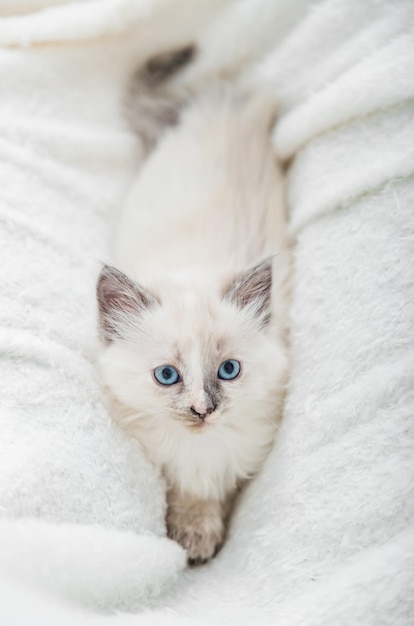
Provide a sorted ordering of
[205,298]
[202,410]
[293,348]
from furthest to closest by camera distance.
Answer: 1. [293,348]
2. [205,298]
3. [202,410]

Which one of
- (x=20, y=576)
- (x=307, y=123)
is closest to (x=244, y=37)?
(x=307, y=123)

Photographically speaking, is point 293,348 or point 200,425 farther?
point 293,348

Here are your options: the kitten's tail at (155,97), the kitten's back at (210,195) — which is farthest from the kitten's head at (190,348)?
the kitten's tail at (155,97)

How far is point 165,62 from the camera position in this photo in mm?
1716

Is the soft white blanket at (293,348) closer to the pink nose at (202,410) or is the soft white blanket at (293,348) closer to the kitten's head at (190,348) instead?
the kitten's head at (190,348)

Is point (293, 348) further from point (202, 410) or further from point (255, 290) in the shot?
point (202, 410)

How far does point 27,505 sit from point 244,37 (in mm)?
1359

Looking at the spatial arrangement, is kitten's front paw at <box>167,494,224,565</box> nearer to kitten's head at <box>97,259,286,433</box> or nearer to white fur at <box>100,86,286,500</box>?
white fur at <box>100,86,286,500</box>

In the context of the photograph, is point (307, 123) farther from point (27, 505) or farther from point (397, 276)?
point (27, 505)

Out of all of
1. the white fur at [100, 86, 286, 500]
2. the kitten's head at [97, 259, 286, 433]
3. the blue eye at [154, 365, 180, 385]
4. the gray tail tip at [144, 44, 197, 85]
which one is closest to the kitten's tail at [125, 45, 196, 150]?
the gray tail tip at [144, 44, 197, 85]

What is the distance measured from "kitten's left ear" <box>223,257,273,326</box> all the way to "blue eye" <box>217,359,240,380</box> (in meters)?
0.12

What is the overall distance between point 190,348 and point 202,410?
12cm

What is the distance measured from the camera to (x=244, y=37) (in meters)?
1.67

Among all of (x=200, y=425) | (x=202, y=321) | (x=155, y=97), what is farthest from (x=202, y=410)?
(x=155, y=97)
